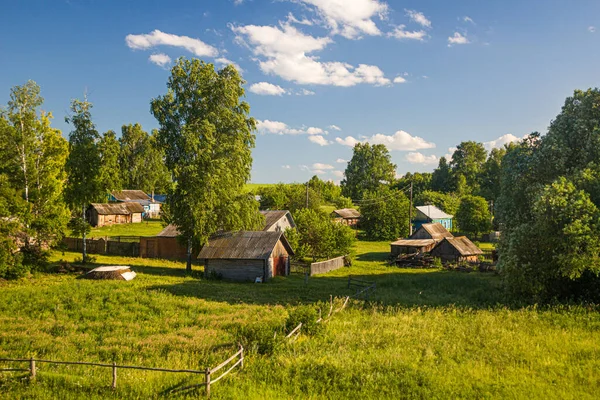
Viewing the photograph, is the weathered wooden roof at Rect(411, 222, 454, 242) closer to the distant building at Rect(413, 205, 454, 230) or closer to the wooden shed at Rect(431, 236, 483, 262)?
the wooden shed at Rect(431, 236, 483, 262)

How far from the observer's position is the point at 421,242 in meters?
48.7

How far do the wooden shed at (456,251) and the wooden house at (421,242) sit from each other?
2.10 m

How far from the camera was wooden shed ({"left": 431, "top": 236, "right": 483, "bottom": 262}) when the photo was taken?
1727 inches

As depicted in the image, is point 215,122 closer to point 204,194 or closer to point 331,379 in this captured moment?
point 204,194

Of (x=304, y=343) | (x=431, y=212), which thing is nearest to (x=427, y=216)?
(x=431, y=212)

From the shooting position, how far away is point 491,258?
46.3 metres

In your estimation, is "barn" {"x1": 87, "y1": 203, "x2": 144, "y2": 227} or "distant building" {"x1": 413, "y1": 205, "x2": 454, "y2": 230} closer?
"barn" {"x1": 87, "y1": 203, "x2": 144, "y2": 227}

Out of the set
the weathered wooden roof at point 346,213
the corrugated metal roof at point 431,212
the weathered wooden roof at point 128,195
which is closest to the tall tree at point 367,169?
the weathered wooden roof at point 346,213

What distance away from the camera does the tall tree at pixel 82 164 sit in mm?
35609

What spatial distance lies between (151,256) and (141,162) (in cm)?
5853

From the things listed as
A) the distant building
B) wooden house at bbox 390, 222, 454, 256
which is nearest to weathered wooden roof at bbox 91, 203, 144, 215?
wooden house at bbox 390, 222, 454, 256

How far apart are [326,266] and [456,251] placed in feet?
51.1

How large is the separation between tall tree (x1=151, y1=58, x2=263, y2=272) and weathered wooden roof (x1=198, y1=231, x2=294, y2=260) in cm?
82

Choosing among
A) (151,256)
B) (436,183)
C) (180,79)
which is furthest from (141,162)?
(436,183)
